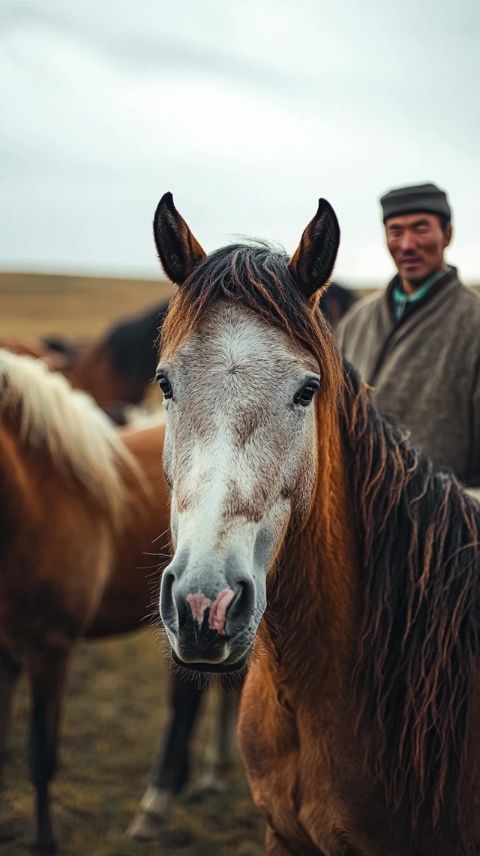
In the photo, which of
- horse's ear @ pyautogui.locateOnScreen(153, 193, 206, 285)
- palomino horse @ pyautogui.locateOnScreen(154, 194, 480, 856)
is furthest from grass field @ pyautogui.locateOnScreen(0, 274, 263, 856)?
horse's ear @ pyautogui.locateOnScreen(153, 193, 206, 285)

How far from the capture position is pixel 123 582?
458 centimetres

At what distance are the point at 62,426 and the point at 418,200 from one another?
2.20 meters

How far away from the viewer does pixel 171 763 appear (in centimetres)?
461

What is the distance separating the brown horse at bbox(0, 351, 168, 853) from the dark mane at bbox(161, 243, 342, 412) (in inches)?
90.0

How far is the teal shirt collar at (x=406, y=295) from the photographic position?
3.29 m

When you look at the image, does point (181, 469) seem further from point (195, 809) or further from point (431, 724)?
point (195, 809)

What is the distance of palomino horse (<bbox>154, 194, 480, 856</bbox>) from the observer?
1.81 metres

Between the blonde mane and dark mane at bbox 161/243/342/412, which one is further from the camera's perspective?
the blonde mane

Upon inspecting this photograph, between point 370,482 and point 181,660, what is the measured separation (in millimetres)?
838

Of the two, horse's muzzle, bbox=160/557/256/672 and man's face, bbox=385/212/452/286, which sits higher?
man's face, bbox=385/212/452/286

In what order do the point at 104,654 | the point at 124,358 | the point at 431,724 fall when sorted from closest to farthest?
1. the point at 431,724
2. the point at 104,654
3. the point at 124,358

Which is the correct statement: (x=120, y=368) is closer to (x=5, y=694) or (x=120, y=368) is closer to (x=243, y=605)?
(x=5, y=694)

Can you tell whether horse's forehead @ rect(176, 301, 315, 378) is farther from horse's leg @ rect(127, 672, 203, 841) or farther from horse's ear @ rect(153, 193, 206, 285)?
horse's leg @ rect(127, 672, 203, 841)

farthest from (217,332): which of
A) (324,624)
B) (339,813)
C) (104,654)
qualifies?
(104,654)
